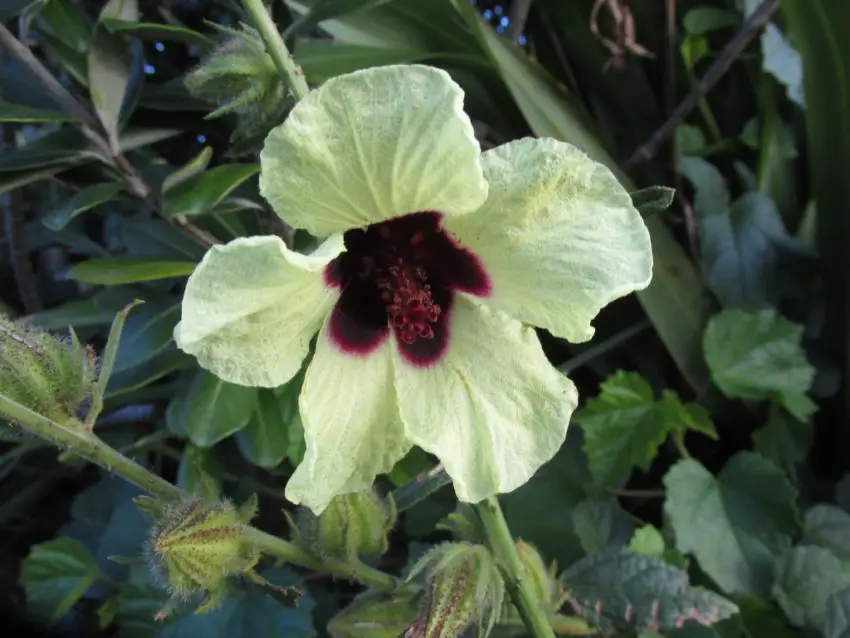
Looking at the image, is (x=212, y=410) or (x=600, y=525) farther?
(x=600, y=525)

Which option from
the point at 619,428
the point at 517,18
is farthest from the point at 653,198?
the point at 517,18

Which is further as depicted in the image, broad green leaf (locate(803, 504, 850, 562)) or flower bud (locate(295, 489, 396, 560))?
broad green leaf (locate(803, 504, 850, 562))

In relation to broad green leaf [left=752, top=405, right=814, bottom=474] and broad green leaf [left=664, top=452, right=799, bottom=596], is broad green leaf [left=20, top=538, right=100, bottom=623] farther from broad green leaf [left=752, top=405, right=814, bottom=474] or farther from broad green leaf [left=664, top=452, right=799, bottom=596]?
broad green leaf [left=752, top=405, right=814, bottom=474]

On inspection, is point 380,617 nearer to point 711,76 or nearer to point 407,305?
point 407,305

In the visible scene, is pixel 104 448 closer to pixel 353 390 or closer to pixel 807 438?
pixel 353 390

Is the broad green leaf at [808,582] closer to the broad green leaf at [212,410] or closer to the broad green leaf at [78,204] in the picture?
the broad green leaf at [212,410]

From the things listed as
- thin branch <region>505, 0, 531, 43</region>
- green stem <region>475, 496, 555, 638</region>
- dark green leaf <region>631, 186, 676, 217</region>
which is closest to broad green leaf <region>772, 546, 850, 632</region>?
green stem <region>475, 496, 555, 638</region>

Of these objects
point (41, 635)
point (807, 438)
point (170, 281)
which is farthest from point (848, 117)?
point (41, 635)
